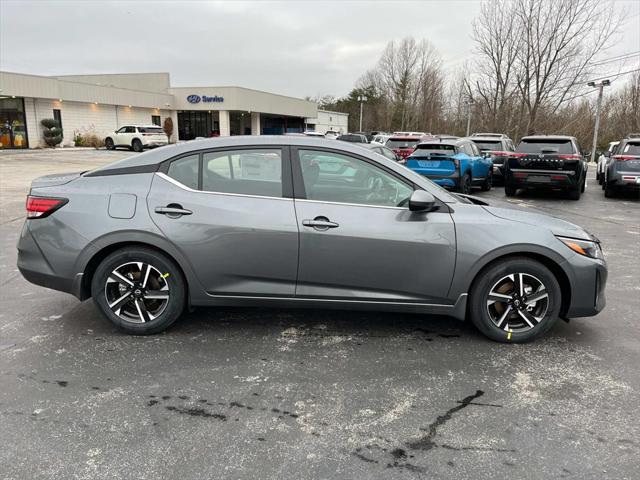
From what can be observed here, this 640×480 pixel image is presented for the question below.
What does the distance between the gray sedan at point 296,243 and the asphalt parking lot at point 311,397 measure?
1.08ft

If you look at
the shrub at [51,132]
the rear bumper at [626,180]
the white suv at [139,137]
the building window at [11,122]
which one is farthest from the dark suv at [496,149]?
the building window at [11,122]

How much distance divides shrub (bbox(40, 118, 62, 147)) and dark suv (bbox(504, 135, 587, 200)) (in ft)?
102

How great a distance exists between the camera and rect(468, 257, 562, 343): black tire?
3.81m

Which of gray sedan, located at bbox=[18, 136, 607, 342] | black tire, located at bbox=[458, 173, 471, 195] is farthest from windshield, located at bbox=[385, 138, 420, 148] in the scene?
gray sedan, located at bbox=[18, 136, 607, 342]

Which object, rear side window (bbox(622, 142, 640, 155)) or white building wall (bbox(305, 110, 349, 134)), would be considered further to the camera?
white building wall (bbox(305, 110, 349, 134))

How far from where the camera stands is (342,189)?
12.7ft

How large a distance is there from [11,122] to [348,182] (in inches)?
1407

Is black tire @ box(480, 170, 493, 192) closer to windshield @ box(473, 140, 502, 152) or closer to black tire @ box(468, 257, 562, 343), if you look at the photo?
windshield @ box(473, 140, 502, 152)

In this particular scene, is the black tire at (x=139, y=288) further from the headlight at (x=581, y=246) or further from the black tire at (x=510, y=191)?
the black tire at (x=510, y=191)

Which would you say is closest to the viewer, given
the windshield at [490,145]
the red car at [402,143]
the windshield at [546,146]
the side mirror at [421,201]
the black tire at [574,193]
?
the side mirror at [421,201]

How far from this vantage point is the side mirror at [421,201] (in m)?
3.67

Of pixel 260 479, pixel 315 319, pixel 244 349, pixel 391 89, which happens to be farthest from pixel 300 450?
pixel 391 89

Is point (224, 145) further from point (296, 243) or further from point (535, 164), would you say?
point (535, 164)

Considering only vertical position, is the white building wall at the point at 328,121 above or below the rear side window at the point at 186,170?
above
